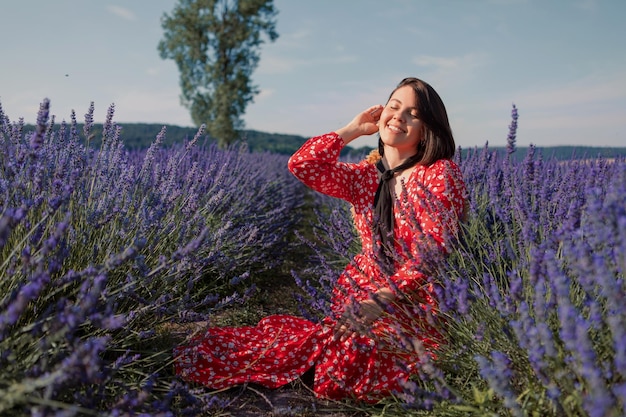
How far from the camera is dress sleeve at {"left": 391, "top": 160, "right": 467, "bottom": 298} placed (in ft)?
5.58

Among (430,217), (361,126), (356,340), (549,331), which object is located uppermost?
(361,126)

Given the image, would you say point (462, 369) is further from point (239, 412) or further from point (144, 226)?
point (144, 226)

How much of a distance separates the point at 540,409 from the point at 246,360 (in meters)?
1.06

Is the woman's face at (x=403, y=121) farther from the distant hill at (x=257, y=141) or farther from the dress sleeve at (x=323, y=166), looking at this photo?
the distant hill at (x=257, y=141)

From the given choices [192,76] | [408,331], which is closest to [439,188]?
[408,331]

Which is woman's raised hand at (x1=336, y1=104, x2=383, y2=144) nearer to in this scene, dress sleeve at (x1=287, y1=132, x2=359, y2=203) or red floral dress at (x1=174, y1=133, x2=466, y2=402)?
dress sleeve at (x1=287, y1=132, x2=359, y2=203)

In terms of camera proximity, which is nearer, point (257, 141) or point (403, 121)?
point (403, 121)

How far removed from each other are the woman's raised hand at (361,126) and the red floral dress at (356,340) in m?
0.37

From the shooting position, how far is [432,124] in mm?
2082

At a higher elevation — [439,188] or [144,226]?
[439,188]

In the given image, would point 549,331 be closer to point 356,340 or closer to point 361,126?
point 356,340

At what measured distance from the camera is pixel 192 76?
749 inches

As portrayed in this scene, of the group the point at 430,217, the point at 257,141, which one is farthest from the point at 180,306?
the point at 257,141

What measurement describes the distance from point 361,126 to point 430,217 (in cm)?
66
